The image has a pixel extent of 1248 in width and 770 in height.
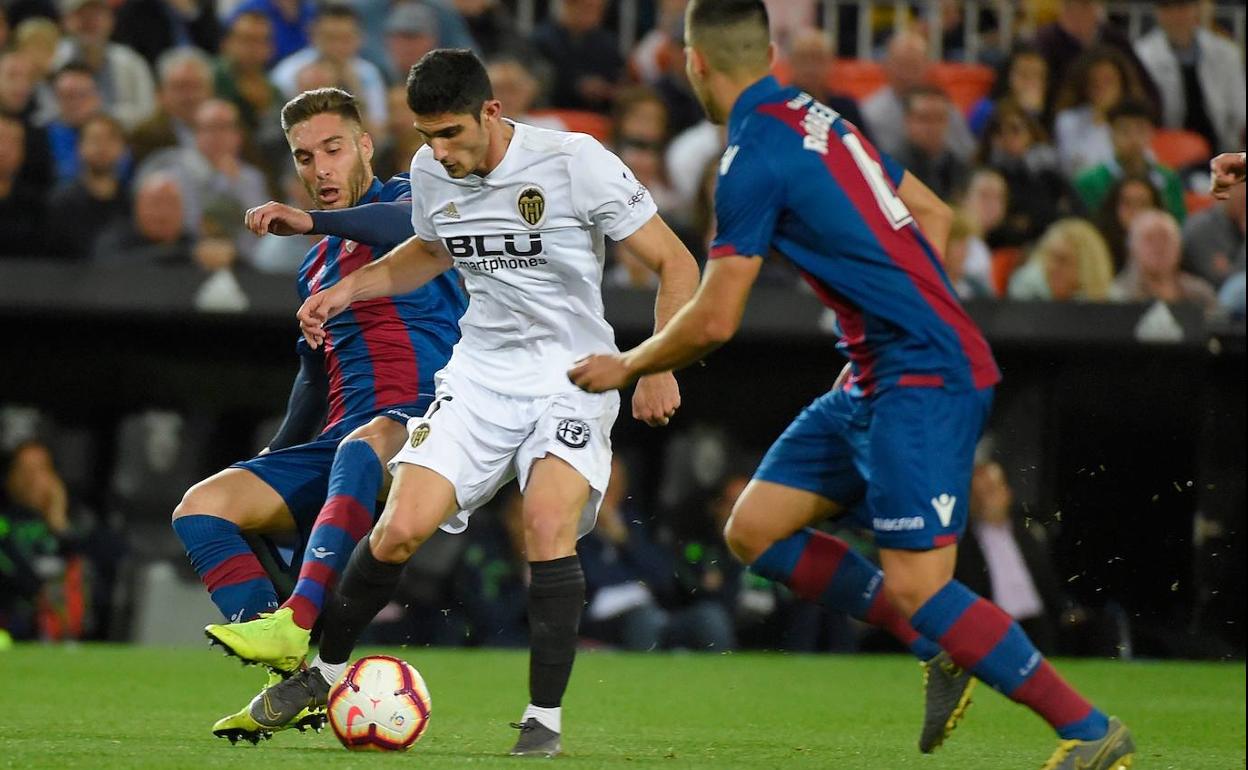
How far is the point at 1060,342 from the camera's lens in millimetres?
9922

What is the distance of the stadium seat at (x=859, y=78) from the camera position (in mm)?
12961

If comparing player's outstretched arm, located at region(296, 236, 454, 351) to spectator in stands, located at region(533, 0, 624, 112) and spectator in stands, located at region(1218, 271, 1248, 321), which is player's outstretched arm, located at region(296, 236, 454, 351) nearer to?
spectator in stands, located at region(1218, 271, 1248, 321)

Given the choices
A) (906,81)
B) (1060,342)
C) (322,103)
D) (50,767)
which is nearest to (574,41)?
(906,81)

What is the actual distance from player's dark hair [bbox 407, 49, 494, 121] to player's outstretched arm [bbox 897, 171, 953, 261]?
4.03 feet

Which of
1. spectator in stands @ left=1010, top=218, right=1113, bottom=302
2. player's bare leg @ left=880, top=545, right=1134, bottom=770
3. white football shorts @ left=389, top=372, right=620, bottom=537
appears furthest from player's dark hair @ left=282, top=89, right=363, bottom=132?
spectator in stands @ left=1010, top=218, right=1113, bottom=302

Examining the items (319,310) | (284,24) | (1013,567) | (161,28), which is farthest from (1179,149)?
(319,310)

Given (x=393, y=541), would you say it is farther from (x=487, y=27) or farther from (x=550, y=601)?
(x=487, y=27)

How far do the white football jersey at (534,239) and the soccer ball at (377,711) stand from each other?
0.90 metres

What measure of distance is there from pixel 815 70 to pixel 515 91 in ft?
5.94

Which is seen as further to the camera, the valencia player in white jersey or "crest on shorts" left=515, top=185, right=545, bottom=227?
"crest on shorts" left=515, top=185, right=545, bottom=227

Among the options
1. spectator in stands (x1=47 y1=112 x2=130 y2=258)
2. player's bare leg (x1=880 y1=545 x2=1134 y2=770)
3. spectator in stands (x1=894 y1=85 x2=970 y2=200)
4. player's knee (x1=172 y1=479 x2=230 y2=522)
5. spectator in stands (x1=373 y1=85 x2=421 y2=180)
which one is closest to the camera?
player's bare leg (x1=880 y1=545 x2=1134 y2=770)

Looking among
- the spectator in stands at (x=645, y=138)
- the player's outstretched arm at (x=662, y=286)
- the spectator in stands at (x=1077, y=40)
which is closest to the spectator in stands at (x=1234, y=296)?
the spectator in stands at (x=1077, y=40)

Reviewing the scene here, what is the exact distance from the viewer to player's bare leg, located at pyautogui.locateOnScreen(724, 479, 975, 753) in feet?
17.2

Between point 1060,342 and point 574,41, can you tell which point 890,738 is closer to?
point 1060,342
